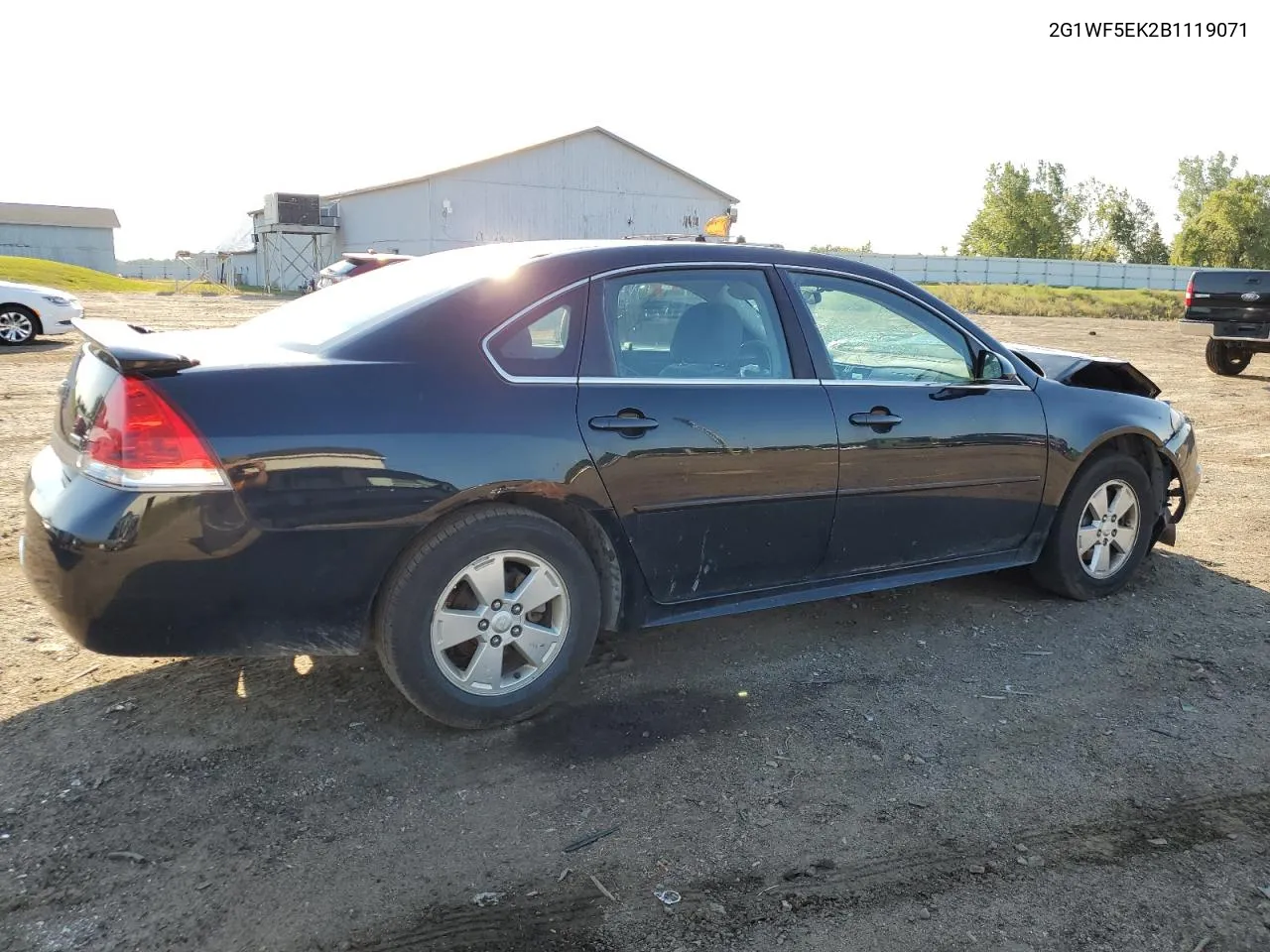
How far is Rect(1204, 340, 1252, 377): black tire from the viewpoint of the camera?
14.7 meters

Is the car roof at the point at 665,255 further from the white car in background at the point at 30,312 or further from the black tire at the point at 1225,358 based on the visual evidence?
the white car in background at the point at 30,312

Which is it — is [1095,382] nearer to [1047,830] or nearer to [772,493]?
[772,493]

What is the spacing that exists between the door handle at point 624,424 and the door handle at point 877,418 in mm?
901

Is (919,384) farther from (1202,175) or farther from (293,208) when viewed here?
(1202,175)

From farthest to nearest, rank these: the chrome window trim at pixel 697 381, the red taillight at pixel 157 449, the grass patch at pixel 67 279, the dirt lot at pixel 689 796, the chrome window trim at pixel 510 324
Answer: the grass patch at pixel 67 279 < the chrome window trim at pixel 697 381 < the chrome window trim at pixel 510 324 < the red taillight at pixel 157 449 < the dirt lot at pixel 689 796

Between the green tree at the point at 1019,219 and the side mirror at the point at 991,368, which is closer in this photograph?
the side mirror at the point at 991,368

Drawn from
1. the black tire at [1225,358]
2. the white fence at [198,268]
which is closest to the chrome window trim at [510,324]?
the black tire at [1225,358]

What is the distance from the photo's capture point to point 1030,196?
86.1m

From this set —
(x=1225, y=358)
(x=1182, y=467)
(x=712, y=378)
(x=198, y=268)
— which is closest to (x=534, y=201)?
(x=1225, y=358)

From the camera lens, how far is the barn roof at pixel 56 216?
238ft

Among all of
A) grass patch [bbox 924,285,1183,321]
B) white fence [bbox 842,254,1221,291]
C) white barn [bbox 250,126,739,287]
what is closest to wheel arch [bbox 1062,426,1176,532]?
grass patch [bbox 924,285,1183,321]

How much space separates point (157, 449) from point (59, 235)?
82.7 m

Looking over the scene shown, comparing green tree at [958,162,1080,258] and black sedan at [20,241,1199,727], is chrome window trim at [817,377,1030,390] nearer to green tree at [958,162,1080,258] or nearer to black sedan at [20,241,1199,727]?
black sedan at [20,241,1199,727]

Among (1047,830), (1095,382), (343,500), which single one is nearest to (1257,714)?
(1047,830)
